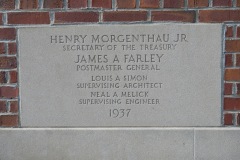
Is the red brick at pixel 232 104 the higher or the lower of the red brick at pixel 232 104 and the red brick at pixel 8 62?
the lower

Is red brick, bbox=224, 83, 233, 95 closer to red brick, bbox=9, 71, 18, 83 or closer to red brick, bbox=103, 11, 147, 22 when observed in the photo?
red brick, bbox=103, 11, 147, 22

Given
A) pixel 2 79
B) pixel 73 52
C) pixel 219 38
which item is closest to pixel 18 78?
pixel 2 79

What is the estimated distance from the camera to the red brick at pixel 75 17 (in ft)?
7.59

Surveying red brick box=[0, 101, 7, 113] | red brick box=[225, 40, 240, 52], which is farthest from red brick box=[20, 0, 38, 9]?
red brick box=[225, 40, 240, 52]

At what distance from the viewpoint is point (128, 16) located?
2305 mm

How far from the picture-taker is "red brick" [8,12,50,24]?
7.61 ft

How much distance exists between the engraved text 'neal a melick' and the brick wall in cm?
5

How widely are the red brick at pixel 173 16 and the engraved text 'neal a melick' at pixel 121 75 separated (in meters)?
0.05

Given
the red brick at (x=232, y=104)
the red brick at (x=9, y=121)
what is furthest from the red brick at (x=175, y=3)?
the red brick at (x=9, y=121)

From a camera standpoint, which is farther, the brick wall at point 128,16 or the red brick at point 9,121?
the red brick at point 9,121

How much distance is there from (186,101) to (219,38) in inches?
17.5

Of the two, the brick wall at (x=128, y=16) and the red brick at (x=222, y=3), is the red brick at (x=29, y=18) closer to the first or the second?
the brick wall at (x=128, y=16)

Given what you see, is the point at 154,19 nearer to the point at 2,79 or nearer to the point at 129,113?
the point at 129,113

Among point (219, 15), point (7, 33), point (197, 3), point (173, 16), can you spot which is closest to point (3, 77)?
point (7, 33)
